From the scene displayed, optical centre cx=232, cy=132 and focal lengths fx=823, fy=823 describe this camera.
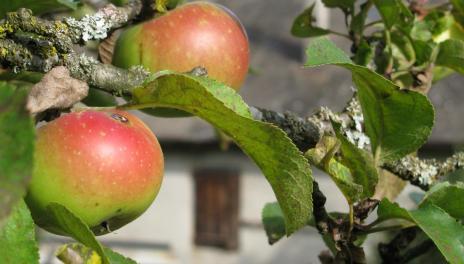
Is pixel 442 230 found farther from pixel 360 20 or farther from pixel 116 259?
pixel 360 20

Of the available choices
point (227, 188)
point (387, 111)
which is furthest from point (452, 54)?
point (227, 188)

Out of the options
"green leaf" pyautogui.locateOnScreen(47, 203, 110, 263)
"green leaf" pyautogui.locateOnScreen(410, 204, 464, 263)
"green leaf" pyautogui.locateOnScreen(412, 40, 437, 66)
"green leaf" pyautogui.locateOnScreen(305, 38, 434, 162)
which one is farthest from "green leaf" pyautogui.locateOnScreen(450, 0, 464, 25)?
"green leaf" pyautogui.locateOnScreen(47, 203, 110, 263)

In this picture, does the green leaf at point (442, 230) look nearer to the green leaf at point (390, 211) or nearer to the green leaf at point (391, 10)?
the green leaf at point (390, 211)

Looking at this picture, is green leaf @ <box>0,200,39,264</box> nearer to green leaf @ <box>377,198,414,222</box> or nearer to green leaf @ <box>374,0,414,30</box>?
green leaf @ <box>377,198,414,222</box>

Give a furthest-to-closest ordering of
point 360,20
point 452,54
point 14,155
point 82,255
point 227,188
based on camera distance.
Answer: point 227,188
point 360,20
point 452,54
point 82,255
point 14,155

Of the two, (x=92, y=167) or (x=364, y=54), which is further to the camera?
(x=364, y=54)

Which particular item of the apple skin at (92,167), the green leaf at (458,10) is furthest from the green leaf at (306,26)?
the apple skin at (92,167)
